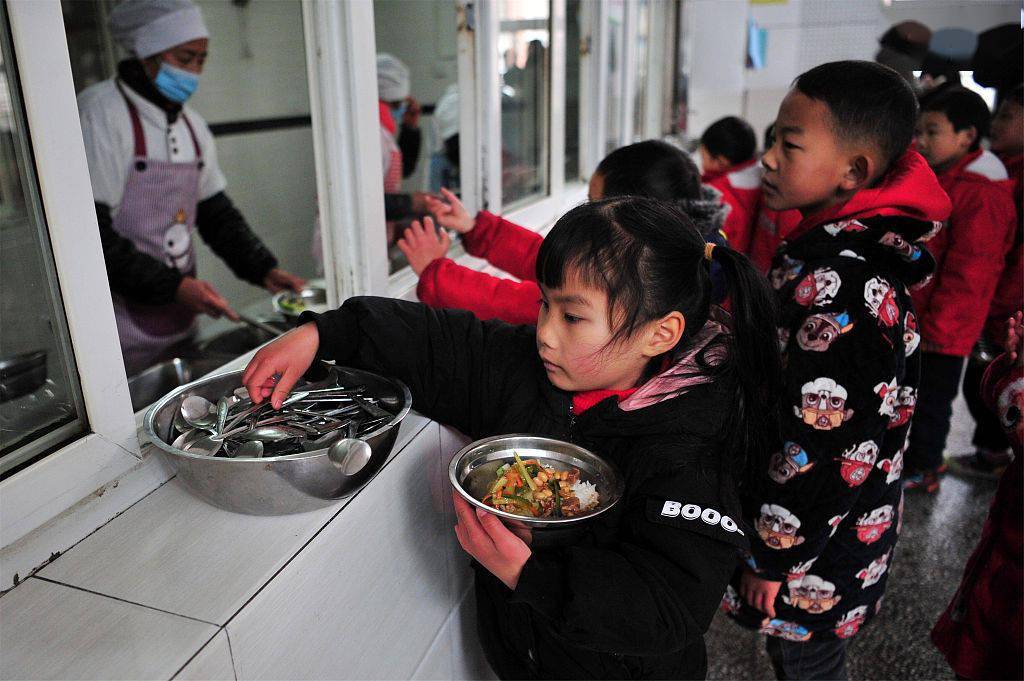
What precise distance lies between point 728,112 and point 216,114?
12.2 feet

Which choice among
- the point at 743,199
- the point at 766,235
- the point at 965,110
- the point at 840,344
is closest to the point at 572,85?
the point at 743,199

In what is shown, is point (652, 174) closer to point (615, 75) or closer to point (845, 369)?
point (845, 369)

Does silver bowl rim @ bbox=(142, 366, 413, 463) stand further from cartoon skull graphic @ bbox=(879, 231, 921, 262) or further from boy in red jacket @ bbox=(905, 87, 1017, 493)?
boy in red jacket @ bbox=(905, 87, 1017, 493)

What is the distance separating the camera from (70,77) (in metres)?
0.75

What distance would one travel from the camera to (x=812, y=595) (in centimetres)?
122

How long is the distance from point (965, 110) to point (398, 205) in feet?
5.82

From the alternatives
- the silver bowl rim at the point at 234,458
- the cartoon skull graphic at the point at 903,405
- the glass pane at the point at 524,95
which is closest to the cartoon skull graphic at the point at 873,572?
the cartoon skull graphic at the point at 903,405

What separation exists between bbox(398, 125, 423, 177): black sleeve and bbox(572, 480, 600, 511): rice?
6.03 feet

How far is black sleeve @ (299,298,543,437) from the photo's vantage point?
40.2 inches

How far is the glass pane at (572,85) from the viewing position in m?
2.60

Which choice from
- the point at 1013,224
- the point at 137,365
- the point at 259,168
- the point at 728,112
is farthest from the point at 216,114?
the point at 728,112

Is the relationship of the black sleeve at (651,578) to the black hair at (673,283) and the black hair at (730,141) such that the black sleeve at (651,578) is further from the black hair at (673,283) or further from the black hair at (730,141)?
the black hair at (730,141)

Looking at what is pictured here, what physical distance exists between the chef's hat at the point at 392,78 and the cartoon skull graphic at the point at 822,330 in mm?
1494

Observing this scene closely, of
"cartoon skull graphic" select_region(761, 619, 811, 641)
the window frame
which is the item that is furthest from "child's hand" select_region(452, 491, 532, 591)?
"cartoon skull graphic" select_region(761, 619, 811, 641)
